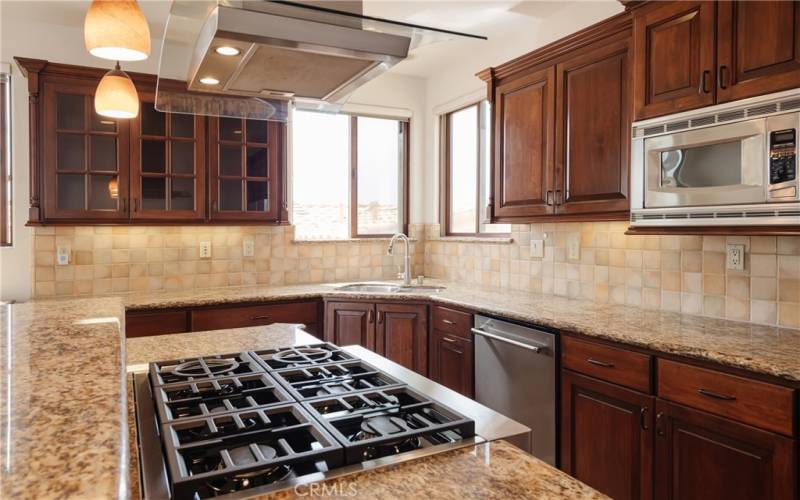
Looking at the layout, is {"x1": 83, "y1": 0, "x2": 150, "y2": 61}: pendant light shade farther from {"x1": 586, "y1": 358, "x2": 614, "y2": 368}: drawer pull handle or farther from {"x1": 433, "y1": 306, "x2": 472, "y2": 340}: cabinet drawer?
{"x1": 433, "y1": 306, "x2": 472, "y2": 340}: cabinet drawer

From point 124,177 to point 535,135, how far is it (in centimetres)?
243

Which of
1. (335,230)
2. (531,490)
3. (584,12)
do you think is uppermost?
(584,12)

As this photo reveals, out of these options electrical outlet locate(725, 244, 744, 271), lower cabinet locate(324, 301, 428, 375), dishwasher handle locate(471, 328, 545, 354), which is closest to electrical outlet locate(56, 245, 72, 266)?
lower cabinet locate(324, 301, 428, 375)

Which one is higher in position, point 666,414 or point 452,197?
point 452,197

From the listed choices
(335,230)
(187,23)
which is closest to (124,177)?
(335,230)

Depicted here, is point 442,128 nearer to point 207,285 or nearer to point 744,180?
point 207,285

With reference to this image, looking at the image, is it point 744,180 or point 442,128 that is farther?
point 442,128

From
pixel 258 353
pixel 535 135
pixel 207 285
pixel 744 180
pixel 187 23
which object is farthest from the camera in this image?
pixel 207 285

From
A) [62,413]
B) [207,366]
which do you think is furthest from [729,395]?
[62,413]

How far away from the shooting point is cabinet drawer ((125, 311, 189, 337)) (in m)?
3.11

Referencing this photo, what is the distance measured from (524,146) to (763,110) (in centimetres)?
132

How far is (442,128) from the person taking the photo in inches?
178

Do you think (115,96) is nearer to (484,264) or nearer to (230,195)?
(230,195)

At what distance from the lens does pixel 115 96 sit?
2336 millimetres
